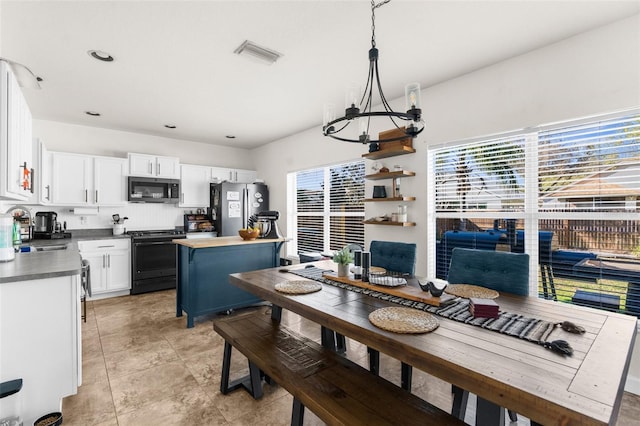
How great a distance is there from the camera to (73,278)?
1959 mm

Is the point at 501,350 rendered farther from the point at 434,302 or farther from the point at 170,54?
the point at 170,54

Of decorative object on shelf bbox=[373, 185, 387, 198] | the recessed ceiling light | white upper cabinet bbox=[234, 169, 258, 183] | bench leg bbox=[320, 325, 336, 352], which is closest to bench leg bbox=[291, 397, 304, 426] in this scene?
bench leg bbox=[320, 325, 336, 352]

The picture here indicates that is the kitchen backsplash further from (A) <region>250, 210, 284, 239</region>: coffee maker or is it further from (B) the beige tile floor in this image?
(A) <region>250, 210, 284, 239</region>: coffee maker

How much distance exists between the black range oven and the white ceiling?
2.08 metres

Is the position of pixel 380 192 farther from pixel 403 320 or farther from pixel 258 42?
pixel 403 320

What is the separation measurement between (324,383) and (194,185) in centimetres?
509

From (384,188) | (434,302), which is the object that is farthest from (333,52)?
(434,302)

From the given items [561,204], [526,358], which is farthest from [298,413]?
[561,204]

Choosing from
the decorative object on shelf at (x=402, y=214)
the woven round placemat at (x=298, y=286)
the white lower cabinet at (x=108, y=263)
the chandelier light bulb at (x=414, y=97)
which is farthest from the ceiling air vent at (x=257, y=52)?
the white lower cabinet at (x=108, y=263)

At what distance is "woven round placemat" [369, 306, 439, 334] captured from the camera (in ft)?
4.42

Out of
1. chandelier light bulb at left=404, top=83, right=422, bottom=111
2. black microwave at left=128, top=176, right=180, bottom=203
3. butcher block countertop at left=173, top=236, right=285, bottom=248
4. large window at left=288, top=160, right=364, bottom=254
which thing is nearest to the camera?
chandelier light bulb at left=404, top=83, right=422, bottom=111

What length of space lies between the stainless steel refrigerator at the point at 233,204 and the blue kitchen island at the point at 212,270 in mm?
1855

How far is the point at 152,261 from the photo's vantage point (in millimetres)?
4867

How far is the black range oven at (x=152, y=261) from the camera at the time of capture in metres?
4.75
